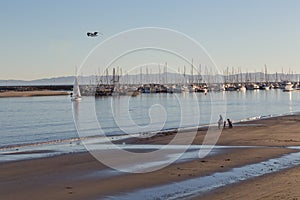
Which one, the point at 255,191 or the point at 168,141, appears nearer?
the point at 255,191

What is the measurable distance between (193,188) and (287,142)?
14.8m

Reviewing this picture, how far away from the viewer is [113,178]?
Answer: 56.2 ft

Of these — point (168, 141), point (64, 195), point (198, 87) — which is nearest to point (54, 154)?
point (168, 141)

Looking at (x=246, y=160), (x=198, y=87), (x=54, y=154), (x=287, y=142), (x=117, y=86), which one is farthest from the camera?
(x=198, y=87)

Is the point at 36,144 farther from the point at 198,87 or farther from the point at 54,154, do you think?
the point at 198,87

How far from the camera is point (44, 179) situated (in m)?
17.0

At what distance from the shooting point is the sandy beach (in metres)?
14.3

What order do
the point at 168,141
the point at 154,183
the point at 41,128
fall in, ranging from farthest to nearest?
the point at 41,128 < the point at 168,141 < the point at 154,183

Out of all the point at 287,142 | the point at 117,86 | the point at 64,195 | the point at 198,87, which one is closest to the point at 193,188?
the point at 64,195

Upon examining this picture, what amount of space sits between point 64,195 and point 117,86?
399 feet

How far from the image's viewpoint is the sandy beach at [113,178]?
1428cm

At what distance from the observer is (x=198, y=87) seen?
169 metres

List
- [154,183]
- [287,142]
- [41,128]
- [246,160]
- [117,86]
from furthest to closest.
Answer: [117,86]
[41,128]
[287,142]
[246,160]
[154,183]

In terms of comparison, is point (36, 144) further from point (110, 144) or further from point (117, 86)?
point (117, 86)
